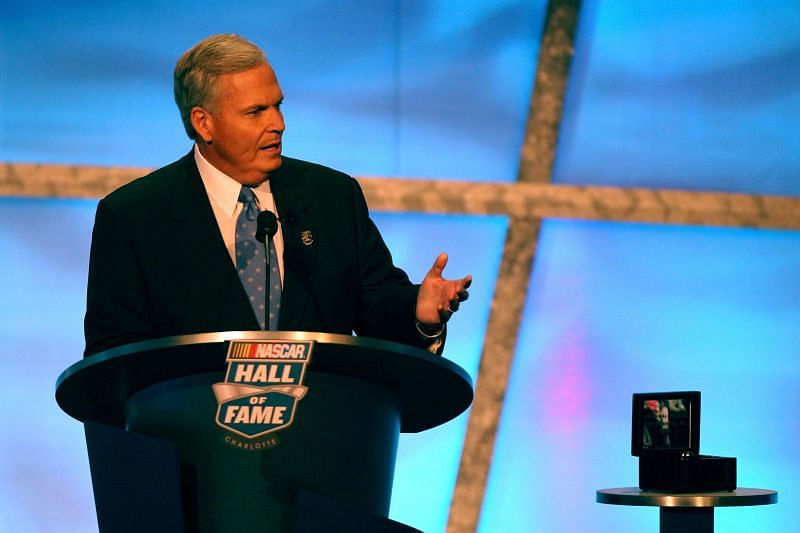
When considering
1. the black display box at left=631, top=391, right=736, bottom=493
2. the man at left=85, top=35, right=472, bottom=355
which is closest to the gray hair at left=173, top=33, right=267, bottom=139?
the man at left=85, top=35, right=472, bottom=355

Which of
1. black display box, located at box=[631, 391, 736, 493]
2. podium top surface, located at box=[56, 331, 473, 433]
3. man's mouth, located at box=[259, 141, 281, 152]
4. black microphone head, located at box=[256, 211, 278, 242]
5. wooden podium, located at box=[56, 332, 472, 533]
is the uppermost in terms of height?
man's mouth, located at box=[259, 141, 281, 152]

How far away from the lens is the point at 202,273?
201 centimetres

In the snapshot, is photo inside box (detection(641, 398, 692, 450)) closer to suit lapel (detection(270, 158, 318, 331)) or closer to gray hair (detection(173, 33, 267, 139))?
suit lapel (detection(270, 158, 318, 331))

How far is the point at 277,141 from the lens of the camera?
7.45 ft

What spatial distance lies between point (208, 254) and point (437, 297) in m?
0.41

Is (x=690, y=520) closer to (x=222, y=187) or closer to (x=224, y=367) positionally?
(x=222, y=187)

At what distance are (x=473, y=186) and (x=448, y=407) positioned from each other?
276 centimetres

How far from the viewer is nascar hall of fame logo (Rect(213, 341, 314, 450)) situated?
1572 mm

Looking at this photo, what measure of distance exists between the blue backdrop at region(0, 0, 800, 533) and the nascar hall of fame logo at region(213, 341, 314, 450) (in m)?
3.01

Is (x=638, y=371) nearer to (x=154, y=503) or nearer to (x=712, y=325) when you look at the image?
(x=712, y=325)

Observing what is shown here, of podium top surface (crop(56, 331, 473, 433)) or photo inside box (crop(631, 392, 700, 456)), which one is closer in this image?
podium top surface (crop(56, 331, 473, 433))

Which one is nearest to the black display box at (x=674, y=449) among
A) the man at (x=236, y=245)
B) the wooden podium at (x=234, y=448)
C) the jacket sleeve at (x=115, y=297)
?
the man at (x=236, y=245)

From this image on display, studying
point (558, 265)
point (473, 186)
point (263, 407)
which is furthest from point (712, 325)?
point (263, 407)

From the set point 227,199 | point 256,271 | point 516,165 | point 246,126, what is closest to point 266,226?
point 256,271
